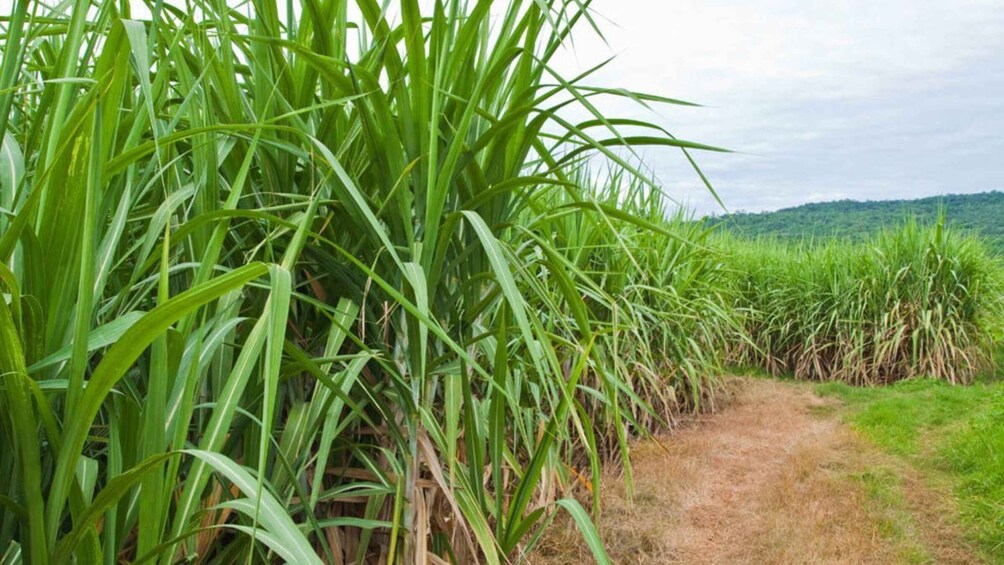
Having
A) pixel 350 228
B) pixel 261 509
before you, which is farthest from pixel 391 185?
pixel 261 509

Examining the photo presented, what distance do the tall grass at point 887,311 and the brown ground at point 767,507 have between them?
2.66 metres

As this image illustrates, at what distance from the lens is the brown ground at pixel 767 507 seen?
2.27m

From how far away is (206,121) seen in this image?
0.89 metres

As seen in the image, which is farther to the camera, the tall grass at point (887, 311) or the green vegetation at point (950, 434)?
the tall grass at point (887, 311)

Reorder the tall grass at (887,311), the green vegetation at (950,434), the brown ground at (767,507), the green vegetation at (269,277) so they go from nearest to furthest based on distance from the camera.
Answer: the green vegetation at (269,277) → the brown ground at (767,507) → the green vegetation at (950,434) → the tall grass at (887,311)

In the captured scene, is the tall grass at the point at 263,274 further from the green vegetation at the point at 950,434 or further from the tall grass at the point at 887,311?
the tall grass at the point at 887,311

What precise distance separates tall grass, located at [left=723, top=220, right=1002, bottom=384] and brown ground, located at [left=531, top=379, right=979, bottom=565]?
266 centimetres

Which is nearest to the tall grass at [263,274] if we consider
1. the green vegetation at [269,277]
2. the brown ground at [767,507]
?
the green vegetation at [269,277]

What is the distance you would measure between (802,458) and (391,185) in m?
3.03

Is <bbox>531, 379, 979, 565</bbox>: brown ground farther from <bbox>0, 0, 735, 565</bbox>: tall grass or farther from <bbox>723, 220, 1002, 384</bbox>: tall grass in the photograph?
<bbox>723, 220, 1002, 384</bbox>: tall grass

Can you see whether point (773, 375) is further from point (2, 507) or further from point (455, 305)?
point (2, 507)

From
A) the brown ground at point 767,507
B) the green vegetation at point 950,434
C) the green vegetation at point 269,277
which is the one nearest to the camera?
the green vegetation at point 269,277

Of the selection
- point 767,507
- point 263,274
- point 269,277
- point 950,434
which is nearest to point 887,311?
point 950,434

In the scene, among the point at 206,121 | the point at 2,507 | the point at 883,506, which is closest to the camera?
the point at 2,507
